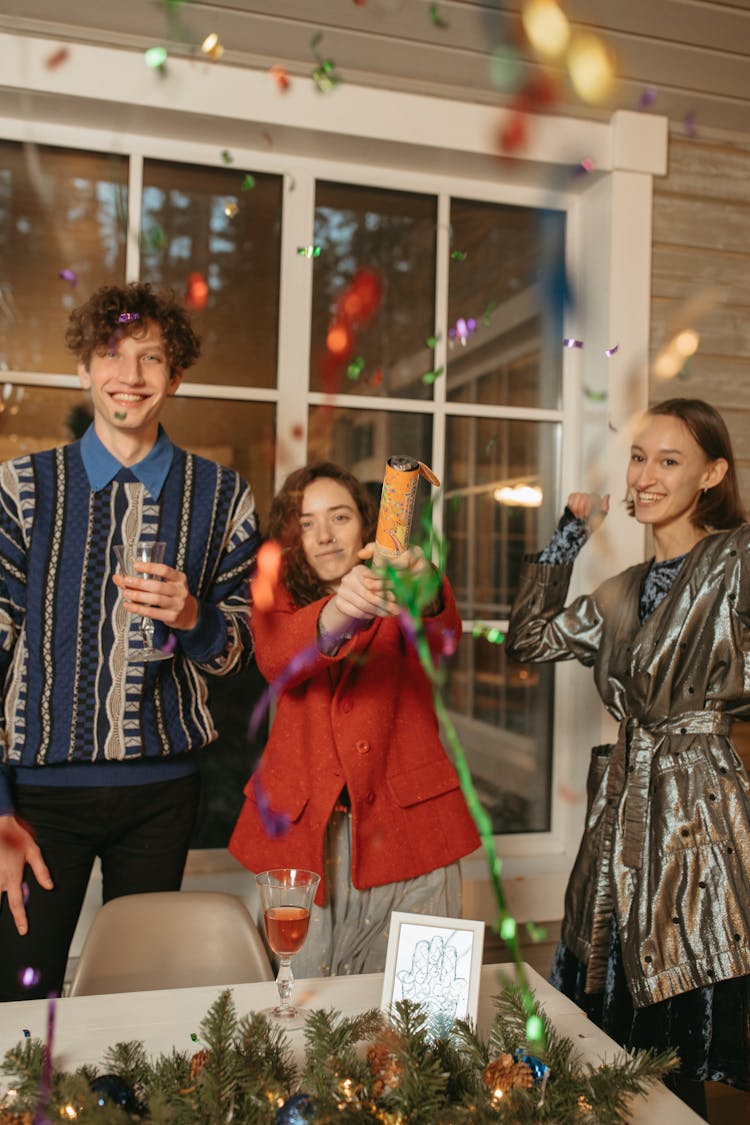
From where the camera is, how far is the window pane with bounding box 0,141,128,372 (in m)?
2.22

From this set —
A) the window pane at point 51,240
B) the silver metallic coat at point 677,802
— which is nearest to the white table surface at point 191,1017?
the silver metallic coat at point 677,802

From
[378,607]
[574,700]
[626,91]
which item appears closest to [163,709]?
[378,607]

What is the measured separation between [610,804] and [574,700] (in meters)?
0.78

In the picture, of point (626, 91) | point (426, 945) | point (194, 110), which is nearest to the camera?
point (426, 945)

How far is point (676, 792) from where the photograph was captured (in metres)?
1.73

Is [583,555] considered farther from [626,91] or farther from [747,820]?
[626,91]

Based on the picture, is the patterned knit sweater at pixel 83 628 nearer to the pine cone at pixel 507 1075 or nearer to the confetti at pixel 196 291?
the confetti at pixel 196 291

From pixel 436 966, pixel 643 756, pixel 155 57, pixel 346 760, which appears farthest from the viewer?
pixel 155 57

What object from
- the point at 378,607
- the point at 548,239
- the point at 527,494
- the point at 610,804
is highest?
the point at 548,239

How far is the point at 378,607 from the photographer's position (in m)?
1.47

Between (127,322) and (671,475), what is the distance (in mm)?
1058

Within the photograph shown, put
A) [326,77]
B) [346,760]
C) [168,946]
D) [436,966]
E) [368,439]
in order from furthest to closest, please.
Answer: [368,439] < [326,77] < [346,760] < [168,946] < [436,966]

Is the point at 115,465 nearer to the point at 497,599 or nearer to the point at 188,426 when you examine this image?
the point at 188,426

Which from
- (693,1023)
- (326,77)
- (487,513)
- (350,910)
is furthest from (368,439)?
(693,1023)
